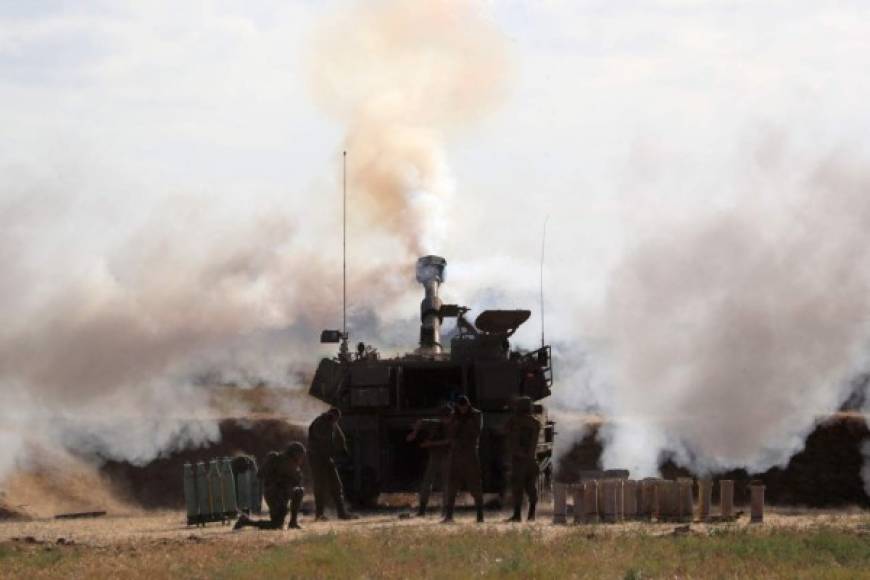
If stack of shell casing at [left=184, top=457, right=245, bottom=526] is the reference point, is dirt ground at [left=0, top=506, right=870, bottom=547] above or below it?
below

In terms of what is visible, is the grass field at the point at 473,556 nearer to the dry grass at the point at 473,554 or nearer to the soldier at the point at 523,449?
the dry grass at the point at 473,554

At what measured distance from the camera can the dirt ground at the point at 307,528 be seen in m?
28.3

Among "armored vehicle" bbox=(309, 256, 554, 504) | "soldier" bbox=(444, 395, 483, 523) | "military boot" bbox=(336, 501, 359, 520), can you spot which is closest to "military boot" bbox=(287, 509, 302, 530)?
"soldier" bbox=(444, 395, 483, 523)

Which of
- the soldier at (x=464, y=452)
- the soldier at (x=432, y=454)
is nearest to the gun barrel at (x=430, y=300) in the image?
the soldier at (x=432, y=454)

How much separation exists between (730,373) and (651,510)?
70.3 ft

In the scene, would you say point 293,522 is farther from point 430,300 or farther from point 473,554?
point 430,300

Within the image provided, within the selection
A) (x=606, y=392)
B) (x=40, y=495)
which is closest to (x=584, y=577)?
(x=40, y=495)

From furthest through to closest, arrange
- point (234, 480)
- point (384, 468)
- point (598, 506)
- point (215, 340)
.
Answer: point (215, 340)
point (384, 468)
point (234, 480)
point (598, 506)

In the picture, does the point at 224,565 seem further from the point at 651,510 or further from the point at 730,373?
the point at 730,373

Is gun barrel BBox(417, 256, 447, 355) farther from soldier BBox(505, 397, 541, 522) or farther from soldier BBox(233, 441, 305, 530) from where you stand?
soldier BBox(233, 441, 305, 530)

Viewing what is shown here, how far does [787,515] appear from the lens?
35062mm

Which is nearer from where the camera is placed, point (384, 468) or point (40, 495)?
point (384, 468)

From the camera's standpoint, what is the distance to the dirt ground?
92.8 ft

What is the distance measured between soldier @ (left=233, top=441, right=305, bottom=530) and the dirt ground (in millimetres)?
248
